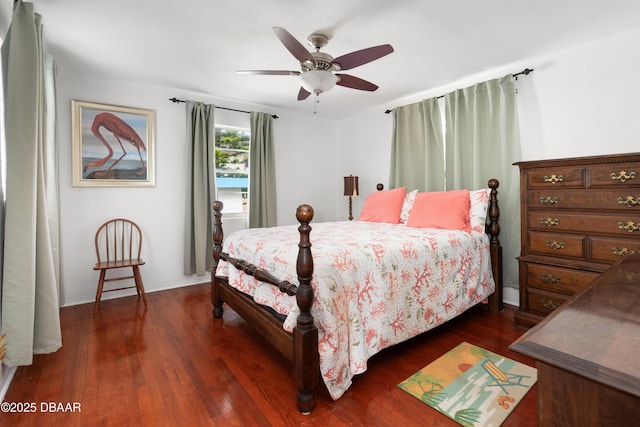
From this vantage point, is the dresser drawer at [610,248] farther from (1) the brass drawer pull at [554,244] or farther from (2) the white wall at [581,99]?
(2) the white wall at [581,99]

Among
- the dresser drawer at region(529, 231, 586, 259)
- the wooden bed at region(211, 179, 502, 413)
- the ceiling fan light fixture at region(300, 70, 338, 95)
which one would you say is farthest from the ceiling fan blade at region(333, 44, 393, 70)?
the dresser drawer at region(529, 231, 586, 259)

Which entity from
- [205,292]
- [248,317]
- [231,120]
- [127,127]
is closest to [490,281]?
[248,317]

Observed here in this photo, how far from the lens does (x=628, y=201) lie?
1990 mm

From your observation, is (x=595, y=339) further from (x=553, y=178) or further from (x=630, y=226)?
(x=553, y=178)

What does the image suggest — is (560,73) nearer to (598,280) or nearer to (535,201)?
(535,201)

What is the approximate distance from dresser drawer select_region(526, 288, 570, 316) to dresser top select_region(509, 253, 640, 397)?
168 centimetres

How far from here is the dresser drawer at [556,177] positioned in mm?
2199

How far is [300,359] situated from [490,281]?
6.82ft

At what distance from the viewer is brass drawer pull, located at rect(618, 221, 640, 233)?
1.97 m

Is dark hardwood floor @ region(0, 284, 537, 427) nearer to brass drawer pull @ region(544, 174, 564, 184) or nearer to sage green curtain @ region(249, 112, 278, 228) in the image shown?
brass drawer pull @ region(544, 174, 564, 184)

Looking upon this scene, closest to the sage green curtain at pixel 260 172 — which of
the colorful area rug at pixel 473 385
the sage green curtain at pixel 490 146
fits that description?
the sage green curtain at pixel 490 146

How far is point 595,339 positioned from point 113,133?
406 centimetres

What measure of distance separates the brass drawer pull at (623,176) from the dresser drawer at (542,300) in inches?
34.7

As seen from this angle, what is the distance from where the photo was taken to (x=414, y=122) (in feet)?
12.6
